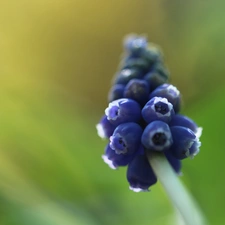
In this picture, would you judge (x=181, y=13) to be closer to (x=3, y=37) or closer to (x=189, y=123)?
(x=3, y=37)

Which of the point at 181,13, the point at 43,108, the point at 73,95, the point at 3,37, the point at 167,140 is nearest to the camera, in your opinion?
the point at 167,140

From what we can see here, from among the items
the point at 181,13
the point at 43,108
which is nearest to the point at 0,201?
the point at 43,108

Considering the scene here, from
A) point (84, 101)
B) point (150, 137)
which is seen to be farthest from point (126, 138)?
point (84, 101)

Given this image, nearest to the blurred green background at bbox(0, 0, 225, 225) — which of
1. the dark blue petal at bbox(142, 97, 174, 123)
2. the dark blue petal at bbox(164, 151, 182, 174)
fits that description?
the dark blue petal at bbox(164, 151, 182, 174)

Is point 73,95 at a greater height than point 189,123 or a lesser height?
greater

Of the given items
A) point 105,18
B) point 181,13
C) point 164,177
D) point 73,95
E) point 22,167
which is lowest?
point 164,177

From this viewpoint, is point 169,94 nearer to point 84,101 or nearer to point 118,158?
point 118,158

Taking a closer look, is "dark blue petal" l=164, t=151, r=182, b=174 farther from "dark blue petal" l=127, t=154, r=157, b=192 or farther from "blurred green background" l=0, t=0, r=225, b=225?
"blurred green background" l=0, t=0, r=225, b=225

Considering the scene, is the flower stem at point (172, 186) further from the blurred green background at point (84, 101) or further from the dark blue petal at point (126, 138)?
the blurred green background at point (84, 101)
